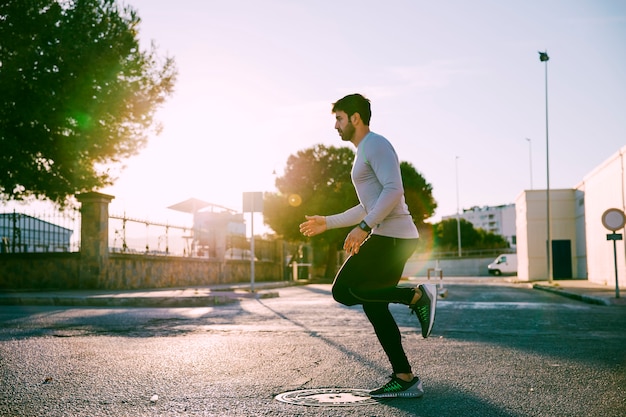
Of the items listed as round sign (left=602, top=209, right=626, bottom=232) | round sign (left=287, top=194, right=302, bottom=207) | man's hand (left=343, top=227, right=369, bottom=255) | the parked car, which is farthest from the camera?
round sign (left=287, top=194, right=302, bottom=207)

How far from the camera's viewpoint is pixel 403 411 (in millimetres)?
3621

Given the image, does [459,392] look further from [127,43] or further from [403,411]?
[127,43]

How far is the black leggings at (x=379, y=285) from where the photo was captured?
13.2 ft

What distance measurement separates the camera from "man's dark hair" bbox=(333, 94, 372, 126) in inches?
167

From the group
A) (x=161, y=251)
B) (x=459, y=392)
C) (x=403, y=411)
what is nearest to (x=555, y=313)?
(x=459, y=392)

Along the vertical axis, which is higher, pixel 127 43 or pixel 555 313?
pixel 127 43

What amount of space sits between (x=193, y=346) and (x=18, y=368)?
5.93 ft

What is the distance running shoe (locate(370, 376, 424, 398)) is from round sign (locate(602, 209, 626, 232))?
14.6 meters

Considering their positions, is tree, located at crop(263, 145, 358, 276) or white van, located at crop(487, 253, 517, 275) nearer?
tree, located at crop(263, 145, 358, 276)

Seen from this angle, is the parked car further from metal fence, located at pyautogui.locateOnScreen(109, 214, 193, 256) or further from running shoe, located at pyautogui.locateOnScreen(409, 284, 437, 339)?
running shoe, located at pyautogui.locateOnScreen(409, 284, 437, 339)

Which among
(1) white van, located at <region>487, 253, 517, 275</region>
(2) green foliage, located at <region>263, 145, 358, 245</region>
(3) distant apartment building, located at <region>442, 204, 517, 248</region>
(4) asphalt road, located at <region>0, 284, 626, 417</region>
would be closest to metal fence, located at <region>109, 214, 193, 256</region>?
(4) asphalt road, located at <region>0, 284, 626, 417</region>

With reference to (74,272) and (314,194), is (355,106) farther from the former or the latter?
(314,194)

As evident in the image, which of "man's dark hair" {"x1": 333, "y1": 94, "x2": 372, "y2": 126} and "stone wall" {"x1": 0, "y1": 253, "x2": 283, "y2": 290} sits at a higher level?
"man's dark hair" {"x1": 333, "y1": 94, "x2": 372, "y2": 126}

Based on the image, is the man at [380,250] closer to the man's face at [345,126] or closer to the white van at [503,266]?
the man's face at [345,126]
